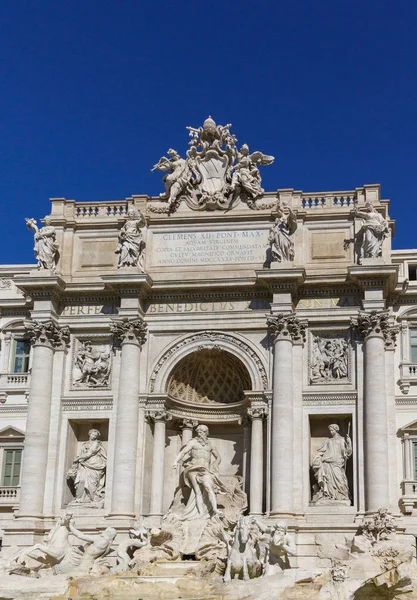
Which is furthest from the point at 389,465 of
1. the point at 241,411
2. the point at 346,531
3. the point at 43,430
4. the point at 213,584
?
the point at 43,430

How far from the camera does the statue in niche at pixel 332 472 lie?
33.2 meters

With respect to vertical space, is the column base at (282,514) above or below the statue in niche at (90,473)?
below

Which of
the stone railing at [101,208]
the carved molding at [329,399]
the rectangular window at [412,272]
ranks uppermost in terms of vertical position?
the stone railing at [101,208]

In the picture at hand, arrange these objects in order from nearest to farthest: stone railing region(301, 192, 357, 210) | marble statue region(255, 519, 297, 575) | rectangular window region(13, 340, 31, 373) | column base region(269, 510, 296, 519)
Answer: marble statue region(255, 519, 297, 575)
column base region(269, 510, 296, 519)
stone railing region(301, 192, 357, 210)
rectangular window region(13, 340, 31, 373)

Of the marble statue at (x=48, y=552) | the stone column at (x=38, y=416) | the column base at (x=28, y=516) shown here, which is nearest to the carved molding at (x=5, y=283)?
the stone column at (x=38, y=416)

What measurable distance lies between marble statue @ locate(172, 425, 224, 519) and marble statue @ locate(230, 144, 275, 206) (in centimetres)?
901

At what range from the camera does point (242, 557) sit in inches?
1120

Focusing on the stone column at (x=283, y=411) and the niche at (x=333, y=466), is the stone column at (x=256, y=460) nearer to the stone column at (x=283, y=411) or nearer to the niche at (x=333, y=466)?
the stone column at (x=283, y=411)

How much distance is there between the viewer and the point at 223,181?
37.3 metres

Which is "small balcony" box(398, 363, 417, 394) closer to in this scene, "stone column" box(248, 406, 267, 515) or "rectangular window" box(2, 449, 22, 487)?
"stone column" box(248, 406, 267, 515)

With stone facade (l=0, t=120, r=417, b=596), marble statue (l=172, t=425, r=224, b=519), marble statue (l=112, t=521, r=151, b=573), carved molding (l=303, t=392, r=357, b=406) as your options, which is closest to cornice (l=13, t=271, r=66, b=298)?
stone facade (l=0, t=120, r=417, b=596)

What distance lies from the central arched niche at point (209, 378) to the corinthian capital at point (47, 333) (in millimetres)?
4302

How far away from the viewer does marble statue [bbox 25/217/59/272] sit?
120 feet

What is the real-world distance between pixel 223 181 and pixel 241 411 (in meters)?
8.76
